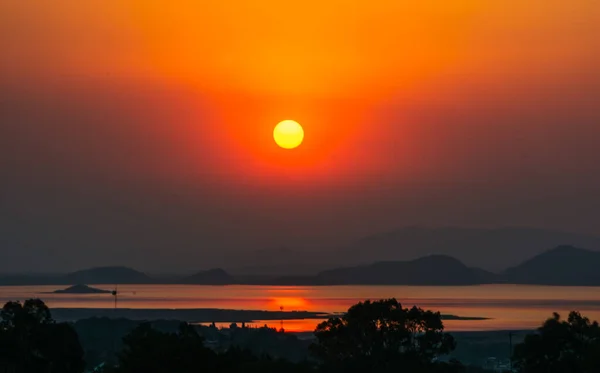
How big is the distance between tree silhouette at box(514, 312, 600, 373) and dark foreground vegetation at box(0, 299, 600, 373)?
5cm

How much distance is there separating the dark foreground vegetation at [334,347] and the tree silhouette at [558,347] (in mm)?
47

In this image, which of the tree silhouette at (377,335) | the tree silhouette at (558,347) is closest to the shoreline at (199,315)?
the tree silhouette at (377,335)

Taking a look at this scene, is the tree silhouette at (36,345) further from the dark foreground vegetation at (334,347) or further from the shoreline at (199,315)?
the shoreline at (199,315)

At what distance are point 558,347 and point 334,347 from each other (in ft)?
→ 38.2

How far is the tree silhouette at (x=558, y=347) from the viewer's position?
168ft

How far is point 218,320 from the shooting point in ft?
578

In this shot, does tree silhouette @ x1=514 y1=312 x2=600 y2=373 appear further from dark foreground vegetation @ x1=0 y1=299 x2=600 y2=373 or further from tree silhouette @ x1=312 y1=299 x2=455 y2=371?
tree silhouette @ x1=312 y1=299 x2=455 y2=371

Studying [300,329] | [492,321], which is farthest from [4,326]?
[492,321]

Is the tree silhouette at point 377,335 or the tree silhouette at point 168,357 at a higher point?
the tree silhouette at point 377,335

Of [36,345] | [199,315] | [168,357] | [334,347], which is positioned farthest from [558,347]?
[199,315]

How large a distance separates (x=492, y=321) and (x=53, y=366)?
4759 inches

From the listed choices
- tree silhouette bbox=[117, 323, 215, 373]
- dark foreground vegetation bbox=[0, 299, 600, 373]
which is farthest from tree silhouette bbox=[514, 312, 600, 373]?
tree silhouette bbox=[117, 323, 215, 373]

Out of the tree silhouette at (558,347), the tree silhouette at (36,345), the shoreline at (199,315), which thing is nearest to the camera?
the tree silhouette at (36,345)

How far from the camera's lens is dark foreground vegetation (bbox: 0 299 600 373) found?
4278 cm
